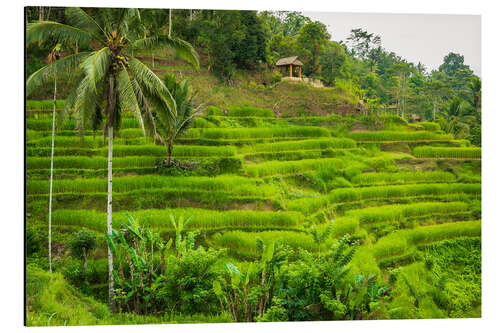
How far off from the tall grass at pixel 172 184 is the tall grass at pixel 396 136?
1.75 metres

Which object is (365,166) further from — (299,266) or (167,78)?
(167,78)

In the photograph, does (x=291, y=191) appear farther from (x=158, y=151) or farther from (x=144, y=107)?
(x=144, y=107)

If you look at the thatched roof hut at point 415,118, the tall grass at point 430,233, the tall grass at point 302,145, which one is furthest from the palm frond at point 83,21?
the thatched roof hut at point 415,118

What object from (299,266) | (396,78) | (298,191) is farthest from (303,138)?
(299,266)

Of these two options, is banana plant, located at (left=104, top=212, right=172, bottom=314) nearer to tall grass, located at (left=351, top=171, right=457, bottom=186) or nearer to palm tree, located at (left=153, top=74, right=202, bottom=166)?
palm tree, located at (left=153, top=74, right=202, bottom=166)

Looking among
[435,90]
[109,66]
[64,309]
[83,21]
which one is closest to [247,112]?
[109,66]

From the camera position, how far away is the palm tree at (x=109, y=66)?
3967 millimetres

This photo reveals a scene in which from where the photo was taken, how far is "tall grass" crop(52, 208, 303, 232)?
4.87 m

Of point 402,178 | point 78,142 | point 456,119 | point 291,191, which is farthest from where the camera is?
point 402,178

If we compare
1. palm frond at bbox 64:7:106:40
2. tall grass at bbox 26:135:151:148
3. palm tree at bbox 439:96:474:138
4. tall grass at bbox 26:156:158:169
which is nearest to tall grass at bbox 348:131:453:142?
palm tree at bbox 439:96:474:138

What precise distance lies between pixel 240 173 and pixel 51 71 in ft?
9.27

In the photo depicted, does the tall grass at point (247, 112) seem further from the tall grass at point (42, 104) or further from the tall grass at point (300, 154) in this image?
the tall grass at point (42, 104)

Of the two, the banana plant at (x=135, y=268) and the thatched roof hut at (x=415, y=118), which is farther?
the thatched roof hut at (x=415, y=118)

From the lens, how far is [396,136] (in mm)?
6082
